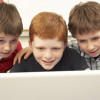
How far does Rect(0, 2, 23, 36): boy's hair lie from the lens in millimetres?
708

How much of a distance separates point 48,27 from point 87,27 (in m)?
0.20

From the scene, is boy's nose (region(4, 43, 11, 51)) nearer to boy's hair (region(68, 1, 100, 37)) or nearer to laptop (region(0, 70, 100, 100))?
boy's hair (region(68, 1, 100, 37))

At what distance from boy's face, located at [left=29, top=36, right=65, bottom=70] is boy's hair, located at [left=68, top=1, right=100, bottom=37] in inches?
6.2

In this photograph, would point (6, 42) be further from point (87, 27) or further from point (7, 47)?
point (87, 27)

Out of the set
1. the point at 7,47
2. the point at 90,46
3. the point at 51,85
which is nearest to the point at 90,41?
the point at 90,46

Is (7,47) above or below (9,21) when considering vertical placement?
below

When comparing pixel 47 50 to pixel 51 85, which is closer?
pixel 51 85

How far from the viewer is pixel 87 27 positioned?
0.72 m

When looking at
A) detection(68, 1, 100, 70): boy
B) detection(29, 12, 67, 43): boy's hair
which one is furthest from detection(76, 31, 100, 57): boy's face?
detection(29, 12, 67, 43): boy's hair

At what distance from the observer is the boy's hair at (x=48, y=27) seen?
60 cm

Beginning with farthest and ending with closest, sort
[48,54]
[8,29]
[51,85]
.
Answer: [8,29]
[48,54]
[51,85]

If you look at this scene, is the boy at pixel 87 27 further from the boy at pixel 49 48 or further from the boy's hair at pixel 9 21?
the boy's hair at pixel 9 21

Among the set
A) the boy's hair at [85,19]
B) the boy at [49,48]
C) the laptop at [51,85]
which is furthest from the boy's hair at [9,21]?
the laptop at [51,85]

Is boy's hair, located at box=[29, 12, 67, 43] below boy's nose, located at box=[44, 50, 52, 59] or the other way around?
the other way around
